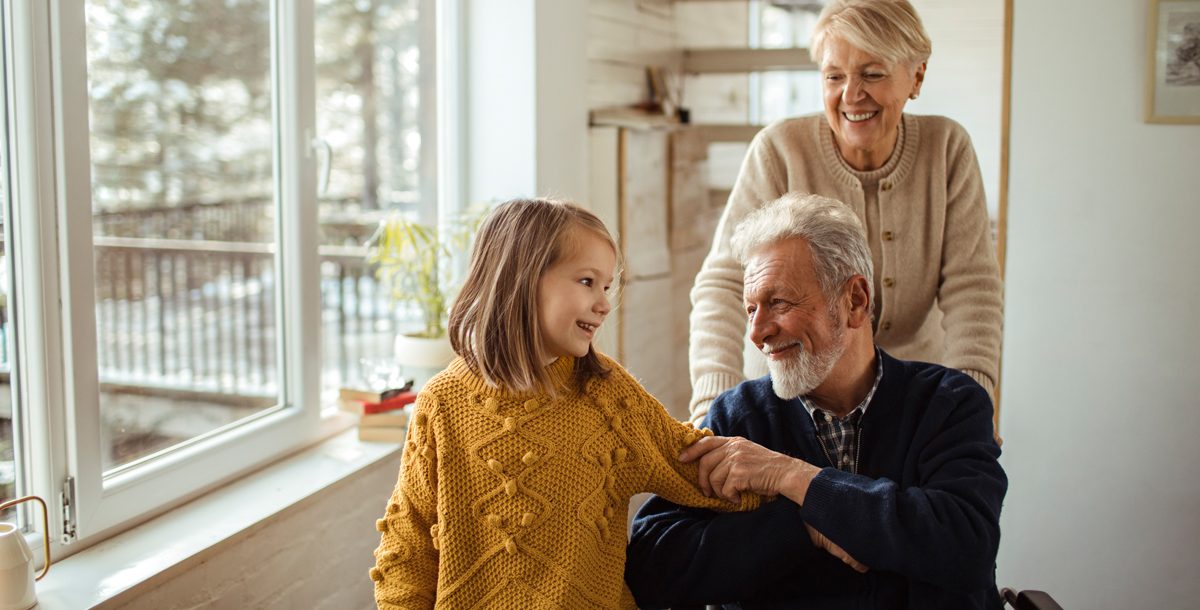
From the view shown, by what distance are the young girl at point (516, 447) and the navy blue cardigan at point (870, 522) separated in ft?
0.50

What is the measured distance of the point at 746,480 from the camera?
1.58m

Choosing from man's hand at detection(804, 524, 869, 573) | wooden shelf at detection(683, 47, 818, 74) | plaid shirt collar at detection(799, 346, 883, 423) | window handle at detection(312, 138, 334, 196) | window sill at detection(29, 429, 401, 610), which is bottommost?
window sill at detection(29, 429, 401, 610)

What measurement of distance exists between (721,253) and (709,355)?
0.22 metres

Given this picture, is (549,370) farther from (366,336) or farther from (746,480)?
(366,336)

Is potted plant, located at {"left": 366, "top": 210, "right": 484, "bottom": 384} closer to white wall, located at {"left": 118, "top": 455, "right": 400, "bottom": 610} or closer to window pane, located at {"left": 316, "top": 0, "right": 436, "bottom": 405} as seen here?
window pane, located at {"left": 316, "top": 0, "right": 436, "bottom": 405}

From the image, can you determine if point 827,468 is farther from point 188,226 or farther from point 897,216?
point 188,226

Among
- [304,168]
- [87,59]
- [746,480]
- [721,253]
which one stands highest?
[87,59]

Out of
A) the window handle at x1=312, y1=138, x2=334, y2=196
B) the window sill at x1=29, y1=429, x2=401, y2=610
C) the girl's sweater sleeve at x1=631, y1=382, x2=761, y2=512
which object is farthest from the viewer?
the window handle at x1=312, y1=138, x2=334, y2=196

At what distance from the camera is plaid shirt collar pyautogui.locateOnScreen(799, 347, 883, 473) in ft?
5.63

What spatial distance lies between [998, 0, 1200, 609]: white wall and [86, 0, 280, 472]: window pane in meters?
2.02

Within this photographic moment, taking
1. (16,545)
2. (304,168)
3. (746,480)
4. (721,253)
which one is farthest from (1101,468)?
(16,545)

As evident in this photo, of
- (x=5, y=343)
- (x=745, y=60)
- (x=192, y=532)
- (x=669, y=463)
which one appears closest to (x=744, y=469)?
(x=669, y=463)

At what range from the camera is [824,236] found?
166 cm

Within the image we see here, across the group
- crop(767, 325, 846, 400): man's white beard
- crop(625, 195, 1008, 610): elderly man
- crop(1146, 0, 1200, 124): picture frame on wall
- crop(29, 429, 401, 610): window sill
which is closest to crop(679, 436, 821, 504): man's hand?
crop(625, 195, 1008, 610): elderly man
